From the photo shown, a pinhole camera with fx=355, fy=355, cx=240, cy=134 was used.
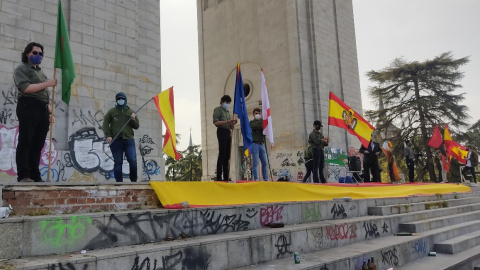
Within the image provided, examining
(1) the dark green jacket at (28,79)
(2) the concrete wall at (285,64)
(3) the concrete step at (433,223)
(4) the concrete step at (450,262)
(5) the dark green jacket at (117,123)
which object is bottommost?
(4) the concrete step at (450,262)

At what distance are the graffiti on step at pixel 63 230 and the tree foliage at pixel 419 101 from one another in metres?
26.5

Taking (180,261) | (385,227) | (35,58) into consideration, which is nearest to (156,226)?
(180,261)

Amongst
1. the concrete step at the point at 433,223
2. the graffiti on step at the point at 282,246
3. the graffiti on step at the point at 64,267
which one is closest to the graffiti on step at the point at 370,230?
the concrete step at the point at 433,223

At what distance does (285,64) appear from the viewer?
19.5m

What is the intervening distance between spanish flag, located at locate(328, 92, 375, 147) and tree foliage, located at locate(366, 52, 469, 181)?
17533mm

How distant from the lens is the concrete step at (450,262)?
626 cm

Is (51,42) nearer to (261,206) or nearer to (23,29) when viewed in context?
(23,29)

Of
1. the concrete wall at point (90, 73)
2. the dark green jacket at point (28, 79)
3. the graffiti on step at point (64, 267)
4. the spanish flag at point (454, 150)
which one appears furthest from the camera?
the spanish flag at point (454, 150)

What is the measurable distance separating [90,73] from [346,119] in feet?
24.8

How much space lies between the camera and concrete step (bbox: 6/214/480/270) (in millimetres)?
3443

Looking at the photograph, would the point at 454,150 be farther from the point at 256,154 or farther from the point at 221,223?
the point at 221,223

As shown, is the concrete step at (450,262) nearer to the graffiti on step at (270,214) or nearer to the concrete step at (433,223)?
the concrete step at (433,223)

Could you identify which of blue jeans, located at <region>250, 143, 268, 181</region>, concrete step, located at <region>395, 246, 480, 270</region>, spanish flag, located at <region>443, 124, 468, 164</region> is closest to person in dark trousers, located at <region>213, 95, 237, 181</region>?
blue jeans, located at <region>250, 143, 268, 181</region>

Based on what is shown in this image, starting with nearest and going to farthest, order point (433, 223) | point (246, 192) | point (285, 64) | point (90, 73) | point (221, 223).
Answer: point (221, 223)
point (246, 192)
point (433, 223)
point (90, 73)
point (285, 64)
